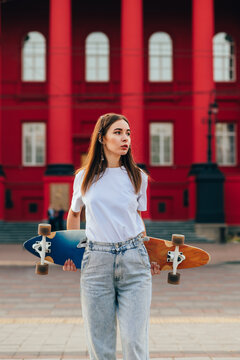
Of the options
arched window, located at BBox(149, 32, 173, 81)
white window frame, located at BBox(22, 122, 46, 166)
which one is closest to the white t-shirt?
white window frame, located at BBox(22, 122, 46, 166)

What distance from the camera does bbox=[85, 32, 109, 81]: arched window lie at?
30.9 meters

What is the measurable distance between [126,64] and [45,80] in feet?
18.6

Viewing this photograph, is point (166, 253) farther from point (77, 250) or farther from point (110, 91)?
point (110, 91)

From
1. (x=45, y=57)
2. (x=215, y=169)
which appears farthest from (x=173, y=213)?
(x=45, y=57)

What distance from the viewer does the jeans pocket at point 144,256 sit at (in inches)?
133

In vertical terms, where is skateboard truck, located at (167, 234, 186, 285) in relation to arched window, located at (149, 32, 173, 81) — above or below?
below

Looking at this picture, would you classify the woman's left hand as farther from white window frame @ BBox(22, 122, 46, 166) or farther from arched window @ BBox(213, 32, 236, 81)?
arched window @ BBox(213, 32, 236, 81)

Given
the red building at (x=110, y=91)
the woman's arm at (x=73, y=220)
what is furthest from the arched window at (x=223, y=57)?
the woman's arm at (x=73, y=220)

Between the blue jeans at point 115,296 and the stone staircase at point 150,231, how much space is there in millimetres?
20847

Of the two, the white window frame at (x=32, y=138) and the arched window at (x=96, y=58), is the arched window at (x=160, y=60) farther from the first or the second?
the white window frame at (x=32, y=138)

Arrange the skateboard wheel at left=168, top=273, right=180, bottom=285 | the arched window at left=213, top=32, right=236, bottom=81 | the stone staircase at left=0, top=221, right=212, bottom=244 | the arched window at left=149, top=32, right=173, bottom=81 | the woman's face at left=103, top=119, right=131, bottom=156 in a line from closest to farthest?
the woman's face at left=103, top=119, right=131, bottom=156 < the skateboard wheel at left=168, top=273, right=180, bottom=285 < the stone staircase at left=0, top=221, right=212, bottom=244 < the arched window at left=149, top=32, right=173, bottom=81 < the arched window at left=213, top=32, right=236, bottom=81

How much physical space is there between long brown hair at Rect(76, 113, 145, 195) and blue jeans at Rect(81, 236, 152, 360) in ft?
1.14

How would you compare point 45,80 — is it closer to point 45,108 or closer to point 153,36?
point 45,108

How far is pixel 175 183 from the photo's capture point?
Result: 3002 cm
